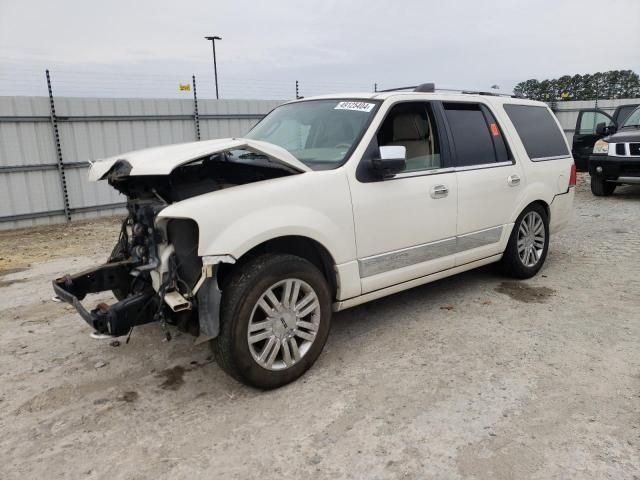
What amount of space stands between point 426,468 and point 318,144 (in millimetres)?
2440

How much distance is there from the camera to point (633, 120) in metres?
10.8

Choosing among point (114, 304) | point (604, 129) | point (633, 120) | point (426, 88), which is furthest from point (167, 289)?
point (633, 120)

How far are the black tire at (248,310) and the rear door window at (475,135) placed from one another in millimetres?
1967

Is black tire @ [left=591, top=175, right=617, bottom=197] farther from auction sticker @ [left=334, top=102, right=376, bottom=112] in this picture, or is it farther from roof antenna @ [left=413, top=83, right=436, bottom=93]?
auction sticker @ [left=334, top=102, right=376, bottom=112]

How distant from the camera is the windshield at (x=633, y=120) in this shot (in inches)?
421

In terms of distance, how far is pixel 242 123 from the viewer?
1197 cm

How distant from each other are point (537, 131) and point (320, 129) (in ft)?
8.51

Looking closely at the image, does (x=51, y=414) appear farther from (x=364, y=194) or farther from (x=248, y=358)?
(x=364, y=194)

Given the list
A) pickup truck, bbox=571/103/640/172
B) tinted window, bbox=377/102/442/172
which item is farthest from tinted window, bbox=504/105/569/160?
pickup truck, bbox=571/103/640/172

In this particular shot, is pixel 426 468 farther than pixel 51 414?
No

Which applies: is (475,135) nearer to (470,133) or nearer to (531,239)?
(470,133)

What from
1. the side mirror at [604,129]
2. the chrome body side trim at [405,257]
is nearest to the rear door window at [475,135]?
the chrome body side trim at [405,257]

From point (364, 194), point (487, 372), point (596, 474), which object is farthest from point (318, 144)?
point (596, 474)

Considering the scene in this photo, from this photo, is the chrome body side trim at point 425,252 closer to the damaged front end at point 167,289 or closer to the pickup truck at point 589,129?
the damaged front end at point 167,289
